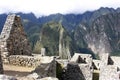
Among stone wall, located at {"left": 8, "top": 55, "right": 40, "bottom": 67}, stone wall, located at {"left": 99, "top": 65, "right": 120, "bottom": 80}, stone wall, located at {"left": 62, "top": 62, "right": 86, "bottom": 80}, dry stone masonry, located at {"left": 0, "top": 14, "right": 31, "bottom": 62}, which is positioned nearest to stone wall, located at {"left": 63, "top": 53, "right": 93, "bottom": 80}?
stone wall, located at {"left": 62, "top": 62, "right": 86, "bottom": 80}

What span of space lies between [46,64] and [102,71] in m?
12.1

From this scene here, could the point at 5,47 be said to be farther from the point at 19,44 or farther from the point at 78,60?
the point at 78,60

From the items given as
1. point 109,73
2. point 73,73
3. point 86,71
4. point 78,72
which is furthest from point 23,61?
point 109,73

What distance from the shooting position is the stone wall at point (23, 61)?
61.3 ft

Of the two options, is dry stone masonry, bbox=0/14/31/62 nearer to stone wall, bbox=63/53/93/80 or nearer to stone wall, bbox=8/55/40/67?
stone wall, bbox=8/55/40/67

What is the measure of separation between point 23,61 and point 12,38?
128 centimetres

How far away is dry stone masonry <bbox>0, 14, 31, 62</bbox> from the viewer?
1900 cm

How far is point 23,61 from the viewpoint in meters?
18.7

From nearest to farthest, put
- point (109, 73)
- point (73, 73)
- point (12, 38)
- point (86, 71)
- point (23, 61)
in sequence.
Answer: point (23, 61), point (12, 38), point (73, 73), point (86, 71), point (109, 73)

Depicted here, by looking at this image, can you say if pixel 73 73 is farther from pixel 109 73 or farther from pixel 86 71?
pixel 109 73

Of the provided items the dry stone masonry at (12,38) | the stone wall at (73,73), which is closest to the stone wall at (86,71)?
the stone wall at (73,73)

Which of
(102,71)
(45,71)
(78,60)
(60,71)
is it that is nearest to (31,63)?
(45,71)

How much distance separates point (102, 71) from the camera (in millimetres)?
28766

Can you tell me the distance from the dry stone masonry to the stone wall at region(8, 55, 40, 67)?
12.1 inches
